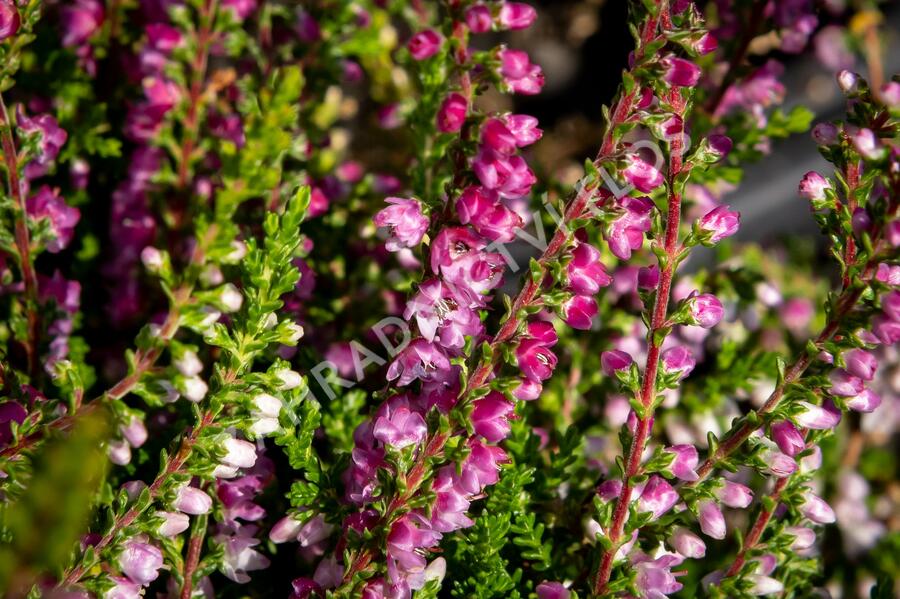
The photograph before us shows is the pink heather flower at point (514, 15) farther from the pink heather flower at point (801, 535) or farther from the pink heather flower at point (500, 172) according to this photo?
the pink heather flower at point (801, 535)

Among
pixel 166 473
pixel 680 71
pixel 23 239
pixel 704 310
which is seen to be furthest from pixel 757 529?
pixel 23 239

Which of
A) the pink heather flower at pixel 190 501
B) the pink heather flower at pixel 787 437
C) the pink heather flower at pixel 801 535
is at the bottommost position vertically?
the pink heather flower at pixel 801 535

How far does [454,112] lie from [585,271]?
0.59ft

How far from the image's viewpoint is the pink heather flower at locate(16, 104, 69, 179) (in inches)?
36.8

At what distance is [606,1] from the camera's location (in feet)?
7.72

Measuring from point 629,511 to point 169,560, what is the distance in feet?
1.46

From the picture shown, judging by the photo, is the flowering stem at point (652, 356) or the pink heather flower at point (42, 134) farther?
the pink heather flower at point (42, 134)

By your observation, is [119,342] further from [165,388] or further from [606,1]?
[606,1]

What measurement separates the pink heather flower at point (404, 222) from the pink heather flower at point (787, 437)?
36 cm

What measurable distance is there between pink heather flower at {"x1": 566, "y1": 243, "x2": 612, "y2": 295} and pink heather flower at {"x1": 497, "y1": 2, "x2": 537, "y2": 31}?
0.21m

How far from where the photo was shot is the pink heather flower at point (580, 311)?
2.47 feet

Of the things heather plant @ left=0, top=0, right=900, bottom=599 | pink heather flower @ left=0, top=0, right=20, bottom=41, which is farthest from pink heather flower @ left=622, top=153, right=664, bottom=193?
pink heather flower @ left=0, top=0, right=20, bottom=41

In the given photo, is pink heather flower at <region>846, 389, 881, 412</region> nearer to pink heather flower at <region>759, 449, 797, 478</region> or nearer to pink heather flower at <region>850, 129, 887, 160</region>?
pink heather flower at <region>759, 449, 797, 478</region>

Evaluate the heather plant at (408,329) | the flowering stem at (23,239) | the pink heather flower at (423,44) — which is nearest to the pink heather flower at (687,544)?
the heather plant at (408,329)
